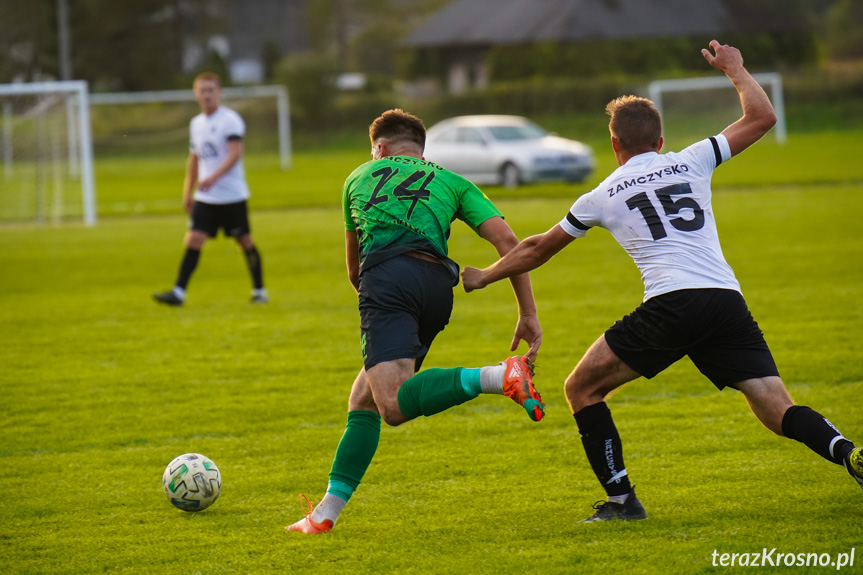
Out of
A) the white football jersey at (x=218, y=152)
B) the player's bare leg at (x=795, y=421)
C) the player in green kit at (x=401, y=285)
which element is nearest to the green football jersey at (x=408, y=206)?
the player in green kit at (x=401, y=285)

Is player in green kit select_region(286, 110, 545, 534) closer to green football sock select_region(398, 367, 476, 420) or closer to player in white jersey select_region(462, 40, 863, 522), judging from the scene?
green football sock select_region(398, 367, 476, 420)

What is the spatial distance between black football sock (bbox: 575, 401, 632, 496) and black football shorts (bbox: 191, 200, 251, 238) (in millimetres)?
7301

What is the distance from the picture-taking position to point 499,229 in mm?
4621

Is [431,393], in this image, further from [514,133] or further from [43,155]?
[514,133]

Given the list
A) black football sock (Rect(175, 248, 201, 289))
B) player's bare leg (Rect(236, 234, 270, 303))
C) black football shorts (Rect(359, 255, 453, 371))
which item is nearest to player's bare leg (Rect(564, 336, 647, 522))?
black football shorts (Rect(359, 255, 453, 371))

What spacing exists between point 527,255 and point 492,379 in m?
0.58

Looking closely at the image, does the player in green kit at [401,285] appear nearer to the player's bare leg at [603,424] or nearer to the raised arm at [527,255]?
the raised arm at [527,255]

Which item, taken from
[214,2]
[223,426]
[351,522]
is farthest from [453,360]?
[214,2]

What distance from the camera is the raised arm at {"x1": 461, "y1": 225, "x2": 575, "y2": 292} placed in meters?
4.51

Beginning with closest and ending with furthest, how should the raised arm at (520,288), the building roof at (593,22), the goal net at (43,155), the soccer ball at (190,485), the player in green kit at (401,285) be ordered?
the player in green kit at (401,285) < the raised arm at (520,288) < the soccer ball at (190,485) < the goal net at (43,155) < the building roof at (593,22)

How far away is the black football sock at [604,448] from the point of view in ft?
15.0

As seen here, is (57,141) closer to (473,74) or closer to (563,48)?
(563,48)

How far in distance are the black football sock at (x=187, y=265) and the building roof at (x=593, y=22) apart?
44701 mm

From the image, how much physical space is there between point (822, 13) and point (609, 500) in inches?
3206
